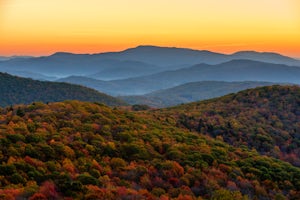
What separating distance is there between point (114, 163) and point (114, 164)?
14cm

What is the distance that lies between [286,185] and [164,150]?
10995 mm

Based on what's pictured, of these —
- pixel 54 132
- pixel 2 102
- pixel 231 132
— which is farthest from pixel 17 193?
pixel 2 102

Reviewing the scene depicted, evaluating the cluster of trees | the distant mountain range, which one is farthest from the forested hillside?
the distant mountain range

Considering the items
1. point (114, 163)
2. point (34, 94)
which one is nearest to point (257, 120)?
point (114, 163)

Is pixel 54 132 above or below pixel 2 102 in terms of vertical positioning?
above

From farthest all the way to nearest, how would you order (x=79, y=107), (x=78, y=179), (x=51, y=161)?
(x=79, y=107) < (x=51, y=161) < (x=78, y=179)

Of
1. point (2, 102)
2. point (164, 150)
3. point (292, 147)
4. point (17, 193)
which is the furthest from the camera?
point (2, 102)

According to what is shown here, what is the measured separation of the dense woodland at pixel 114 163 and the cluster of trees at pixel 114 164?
6 centimetres

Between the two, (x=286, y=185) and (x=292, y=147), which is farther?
(x=292, y=147)

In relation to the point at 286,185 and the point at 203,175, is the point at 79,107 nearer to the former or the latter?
the point at 203,175

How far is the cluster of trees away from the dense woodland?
0.06m

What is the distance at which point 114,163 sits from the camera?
2703 centimetres

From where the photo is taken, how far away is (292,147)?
5216 centimetres

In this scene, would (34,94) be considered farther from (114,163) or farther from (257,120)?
(114,163)
